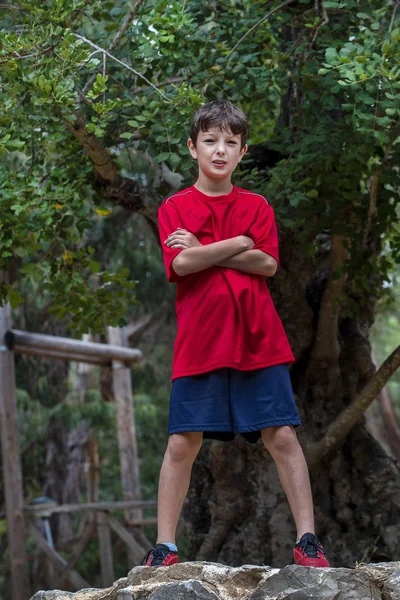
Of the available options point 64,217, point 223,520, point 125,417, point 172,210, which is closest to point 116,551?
point 125,417

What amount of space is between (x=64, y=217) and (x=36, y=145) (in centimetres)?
48

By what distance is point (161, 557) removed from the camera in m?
3.09

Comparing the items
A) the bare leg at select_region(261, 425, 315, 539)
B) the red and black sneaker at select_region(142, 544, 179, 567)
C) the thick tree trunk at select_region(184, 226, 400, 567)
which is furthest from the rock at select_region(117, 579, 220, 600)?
the thick tree trunk at select_region(184, 226, 400, 567)

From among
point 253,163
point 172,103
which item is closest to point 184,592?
point 172,103

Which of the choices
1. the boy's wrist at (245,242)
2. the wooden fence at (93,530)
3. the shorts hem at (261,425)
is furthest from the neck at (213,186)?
the wooden fence at (93,530)

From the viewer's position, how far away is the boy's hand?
3240 millimetres

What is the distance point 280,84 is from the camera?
4.84 meters

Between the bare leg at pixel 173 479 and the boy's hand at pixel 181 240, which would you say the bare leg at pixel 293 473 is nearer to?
the bare leg at pixel 173 479

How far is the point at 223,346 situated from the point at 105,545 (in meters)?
7.50

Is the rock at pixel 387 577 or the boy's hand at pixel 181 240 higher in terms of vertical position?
the boy's hand at pixel 181 240

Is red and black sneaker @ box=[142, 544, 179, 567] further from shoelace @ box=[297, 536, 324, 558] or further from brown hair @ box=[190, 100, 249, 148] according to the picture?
brown hair @ box=[190, 100, 249, 148]

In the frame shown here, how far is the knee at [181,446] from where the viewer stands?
3.21 metres

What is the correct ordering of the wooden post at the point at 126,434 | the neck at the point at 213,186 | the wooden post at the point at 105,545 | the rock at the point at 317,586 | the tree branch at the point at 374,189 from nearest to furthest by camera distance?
the rock at the point at 317,586 < the neck at the point at 213,186 < the tree branch at the point at 374,189 < the wooden post at the point at 105,545 < the wooden post at the point at 126,434

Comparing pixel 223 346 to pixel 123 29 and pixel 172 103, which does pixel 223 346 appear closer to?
pixel 172 103
